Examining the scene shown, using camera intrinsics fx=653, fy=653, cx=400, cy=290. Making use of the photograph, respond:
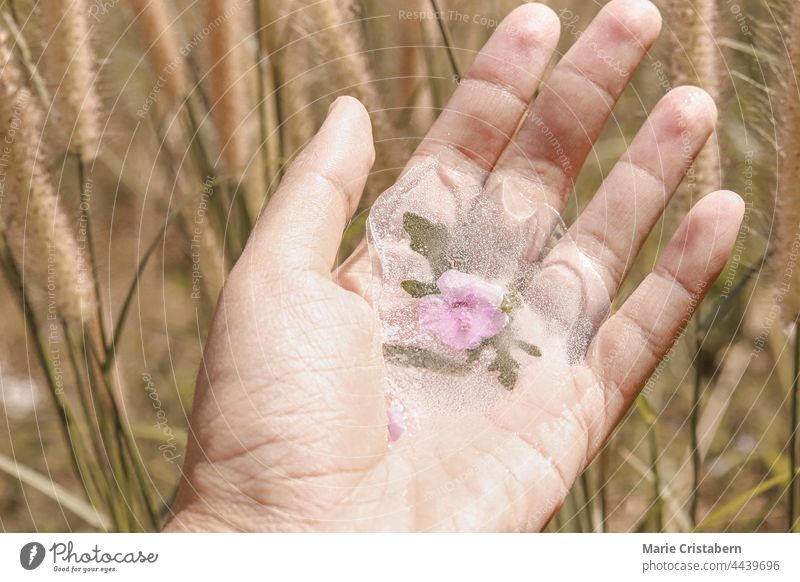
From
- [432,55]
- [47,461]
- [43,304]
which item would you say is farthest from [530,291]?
[47,461]

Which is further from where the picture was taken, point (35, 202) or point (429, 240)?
point (429, 240)

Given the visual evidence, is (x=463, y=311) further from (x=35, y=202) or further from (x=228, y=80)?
(x=35, y=202)

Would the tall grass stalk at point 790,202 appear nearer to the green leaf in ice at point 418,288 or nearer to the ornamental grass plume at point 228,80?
the green leaf in ice at point 418,288

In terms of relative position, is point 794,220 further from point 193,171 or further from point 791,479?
point 193,171

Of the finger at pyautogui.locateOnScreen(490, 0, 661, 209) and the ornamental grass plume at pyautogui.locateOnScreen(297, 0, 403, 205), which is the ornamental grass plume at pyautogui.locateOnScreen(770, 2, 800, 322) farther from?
the ornamental grass plume at pyautogui.locateOnScreen(297, 0, 403, 205)
